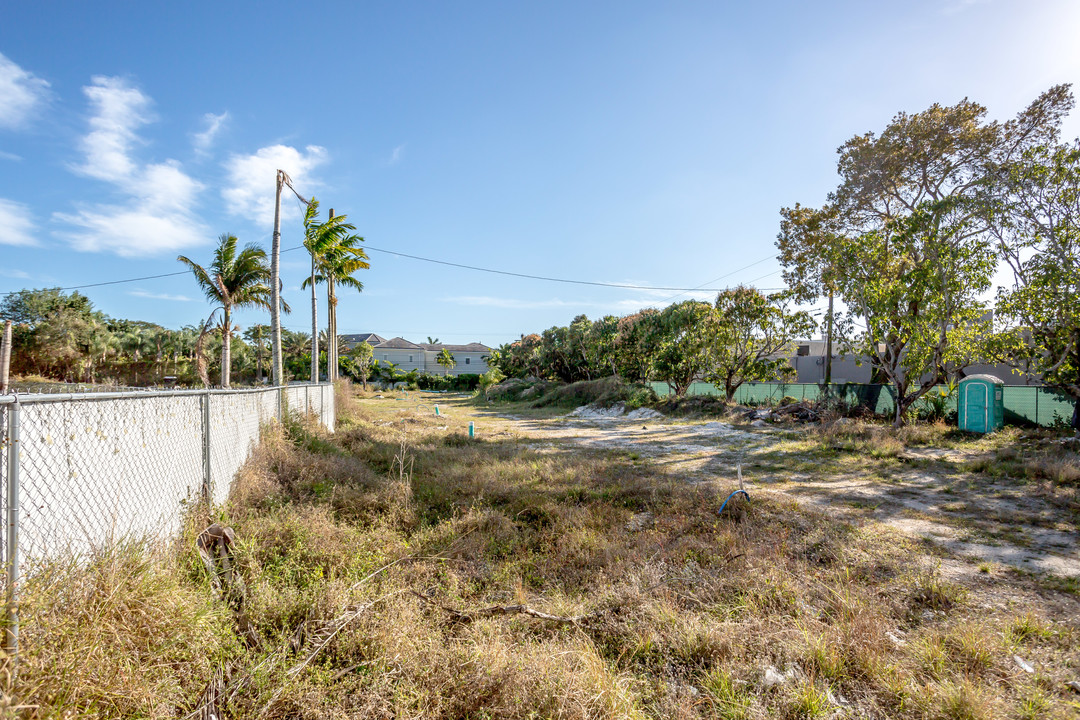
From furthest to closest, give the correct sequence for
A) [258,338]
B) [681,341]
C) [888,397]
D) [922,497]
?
[258,338]
[681,341]
[888,397]
[922,497]

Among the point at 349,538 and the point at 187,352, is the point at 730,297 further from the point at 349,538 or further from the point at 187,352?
the point at 187,352

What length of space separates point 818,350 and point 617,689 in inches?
1828

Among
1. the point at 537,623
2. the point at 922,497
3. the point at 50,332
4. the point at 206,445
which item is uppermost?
the point at 50,332

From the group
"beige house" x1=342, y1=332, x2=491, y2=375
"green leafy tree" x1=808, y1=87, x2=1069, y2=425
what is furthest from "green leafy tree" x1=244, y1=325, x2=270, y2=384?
"green leafy tree" x1=808, y1=87, x2=1069, y2=425

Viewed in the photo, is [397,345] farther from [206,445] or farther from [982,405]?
[206,445]

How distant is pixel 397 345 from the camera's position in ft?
261

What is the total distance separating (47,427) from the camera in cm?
252

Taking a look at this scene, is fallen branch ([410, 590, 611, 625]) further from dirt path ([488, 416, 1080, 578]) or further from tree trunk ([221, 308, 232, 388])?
tree trunk ([221, 308, 232, 388])

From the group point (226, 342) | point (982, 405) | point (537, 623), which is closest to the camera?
point (537, 623)

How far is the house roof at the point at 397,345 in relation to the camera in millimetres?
78625

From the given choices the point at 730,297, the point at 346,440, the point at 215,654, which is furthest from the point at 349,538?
the point at 730,297

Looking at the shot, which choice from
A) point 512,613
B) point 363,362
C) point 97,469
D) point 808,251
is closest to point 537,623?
point 512,613

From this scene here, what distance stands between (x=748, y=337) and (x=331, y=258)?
56.9ft

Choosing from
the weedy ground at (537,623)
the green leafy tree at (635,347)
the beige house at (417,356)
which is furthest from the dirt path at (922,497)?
the beige house at (417,356)
